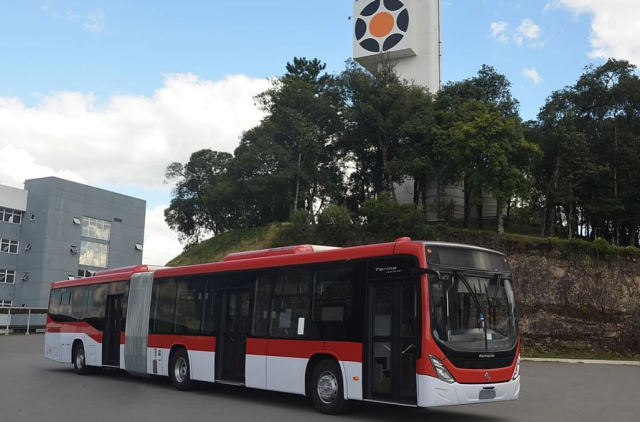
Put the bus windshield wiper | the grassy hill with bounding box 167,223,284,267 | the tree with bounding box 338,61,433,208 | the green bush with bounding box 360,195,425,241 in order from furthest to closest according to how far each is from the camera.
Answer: the grassy hill with bounding box 167,223,284,267, the tree with bounding box 338,61,433,208, the green bush with bounding box 360,195,425,241, the bus windshield wiper

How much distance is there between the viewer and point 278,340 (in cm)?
1258

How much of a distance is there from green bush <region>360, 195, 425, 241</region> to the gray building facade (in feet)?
116

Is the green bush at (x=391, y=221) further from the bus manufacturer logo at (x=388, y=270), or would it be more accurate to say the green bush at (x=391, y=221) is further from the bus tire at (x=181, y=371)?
the bus manufacturer logo at (x=388, y=270)

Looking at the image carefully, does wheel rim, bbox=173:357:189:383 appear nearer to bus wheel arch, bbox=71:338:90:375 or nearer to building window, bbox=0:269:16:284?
bus wheel arch, bbox=71:338:90:375

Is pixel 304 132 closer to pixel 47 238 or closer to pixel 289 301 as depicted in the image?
pixel 47 238

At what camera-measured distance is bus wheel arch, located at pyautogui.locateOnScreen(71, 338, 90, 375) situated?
19234mm

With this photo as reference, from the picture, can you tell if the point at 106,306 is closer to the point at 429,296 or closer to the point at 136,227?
the point at 429,296

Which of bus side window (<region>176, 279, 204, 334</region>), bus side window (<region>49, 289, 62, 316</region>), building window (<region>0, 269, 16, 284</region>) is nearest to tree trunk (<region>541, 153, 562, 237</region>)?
bus side window (<region>49, 289, 62, 316</region>)

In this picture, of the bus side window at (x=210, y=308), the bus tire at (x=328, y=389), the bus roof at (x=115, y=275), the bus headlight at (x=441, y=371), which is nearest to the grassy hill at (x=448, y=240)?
the bus roof at (x=115, y=275)

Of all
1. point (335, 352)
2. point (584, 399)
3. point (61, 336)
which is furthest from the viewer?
point (61, 336)

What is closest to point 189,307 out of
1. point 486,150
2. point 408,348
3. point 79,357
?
point 79,357

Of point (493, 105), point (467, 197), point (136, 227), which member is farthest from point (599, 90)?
point (136, 227)

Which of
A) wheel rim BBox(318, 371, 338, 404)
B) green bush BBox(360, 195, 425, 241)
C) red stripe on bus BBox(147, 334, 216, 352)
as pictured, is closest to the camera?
wheel rim BBox(318, 371, 338, 404)

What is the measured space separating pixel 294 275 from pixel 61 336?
458 inches
